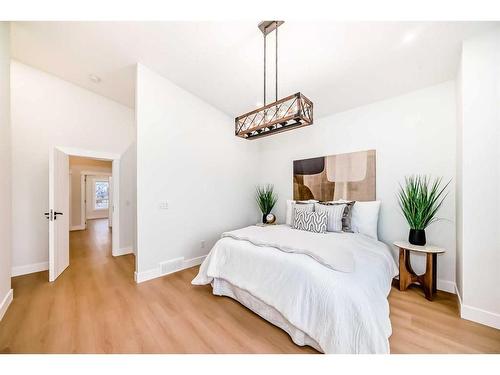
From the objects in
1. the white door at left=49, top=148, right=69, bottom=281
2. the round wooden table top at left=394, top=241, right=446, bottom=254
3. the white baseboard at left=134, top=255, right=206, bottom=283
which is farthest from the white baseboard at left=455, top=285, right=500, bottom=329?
the white door at left=49, top=148, right=69, bottom=281

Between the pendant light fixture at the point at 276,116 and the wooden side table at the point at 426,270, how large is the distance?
6.01ft

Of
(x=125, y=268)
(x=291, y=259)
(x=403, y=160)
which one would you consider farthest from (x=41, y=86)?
(x=403, y=160)

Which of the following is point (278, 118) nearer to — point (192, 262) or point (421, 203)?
point (421, 203)

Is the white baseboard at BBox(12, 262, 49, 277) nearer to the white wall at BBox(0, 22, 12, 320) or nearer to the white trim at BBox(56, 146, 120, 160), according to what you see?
the white wall at BBox(0, 22, 12, 320)

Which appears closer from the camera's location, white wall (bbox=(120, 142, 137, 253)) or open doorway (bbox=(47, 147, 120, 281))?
open doorway (bbox=(47, 147, 120, 281))

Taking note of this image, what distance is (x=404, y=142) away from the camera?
2541 mm

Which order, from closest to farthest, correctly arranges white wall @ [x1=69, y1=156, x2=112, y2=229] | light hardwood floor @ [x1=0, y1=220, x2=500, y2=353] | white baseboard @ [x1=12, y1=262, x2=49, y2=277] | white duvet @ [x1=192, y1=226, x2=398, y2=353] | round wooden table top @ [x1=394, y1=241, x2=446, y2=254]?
white duvet @ [x1=192, y1=226, x2=398, y2=353]
light hardwood floor @ [x1=0, y1=220, x2=500, y2=353]
round wooden table top @ [x1=394, y1=241, x2=446, y2=254]
white baseboard @ [x1=12, y1=262, x2=49, y2=277]
white wall @ [x1=69, y1=156, x2=112, y2=229]

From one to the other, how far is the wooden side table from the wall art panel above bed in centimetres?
81

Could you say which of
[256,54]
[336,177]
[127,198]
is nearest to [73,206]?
[127,198]

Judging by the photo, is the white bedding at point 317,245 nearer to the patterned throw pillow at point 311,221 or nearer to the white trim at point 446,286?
the patterned throw pillow at point 311,221

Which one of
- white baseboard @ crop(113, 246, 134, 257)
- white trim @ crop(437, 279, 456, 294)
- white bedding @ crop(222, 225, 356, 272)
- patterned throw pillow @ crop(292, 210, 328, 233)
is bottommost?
white baseboard @ crop(113, 246, 134, 257)

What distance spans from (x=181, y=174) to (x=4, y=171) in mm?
1727

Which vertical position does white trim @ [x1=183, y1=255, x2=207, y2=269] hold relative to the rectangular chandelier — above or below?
below

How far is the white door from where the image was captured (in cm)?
252
